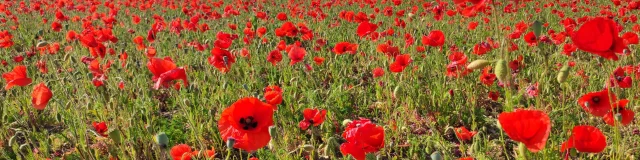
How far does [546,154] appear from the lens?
1882 mm

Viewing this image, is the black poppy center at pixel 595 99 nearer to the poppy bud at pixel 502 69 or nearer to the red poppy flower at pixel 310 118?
the poppy bud at pixel 502 69

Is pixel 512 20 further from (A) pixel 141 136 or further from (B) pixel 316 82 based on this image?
(A) pixel 141 136

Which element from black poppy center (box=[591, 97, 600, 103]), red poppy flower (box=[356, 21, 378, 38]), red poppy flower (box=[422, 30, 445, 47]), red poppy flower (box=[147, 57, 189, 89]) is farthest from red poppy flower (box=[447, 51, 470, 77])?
red poppy flower (box=[147, 57, 189, 89])

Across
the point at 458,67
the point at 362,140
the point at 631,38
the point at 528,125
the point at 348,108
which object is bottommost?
the point at 348,108

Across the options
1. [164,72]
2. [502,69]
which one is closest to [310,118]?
[164,72]

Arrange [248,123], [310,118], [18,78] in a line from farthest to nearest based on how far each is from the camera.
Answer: [18,78]
[310,118]
[248,123]

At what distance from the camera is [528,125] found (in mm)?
1221

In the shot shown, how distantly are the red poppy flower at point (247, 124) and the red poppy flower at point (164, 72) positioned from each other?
276 mm

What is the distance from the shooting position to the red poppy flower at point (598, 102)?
194cm

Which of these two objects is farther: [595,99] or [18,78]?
[18,78]

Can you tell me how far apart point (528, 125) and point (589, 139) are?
1.43 ft

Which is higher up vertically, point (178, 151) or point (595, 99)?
point (595, 99)

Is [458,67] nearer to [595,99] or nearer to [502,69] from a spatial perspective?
[595,99]

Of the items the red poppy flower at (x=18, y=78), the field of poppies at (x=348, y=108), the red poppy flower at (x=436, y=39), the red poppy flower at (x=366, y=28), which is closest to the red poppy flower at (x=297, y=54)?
the field of poppies at (x=348, y=108)
